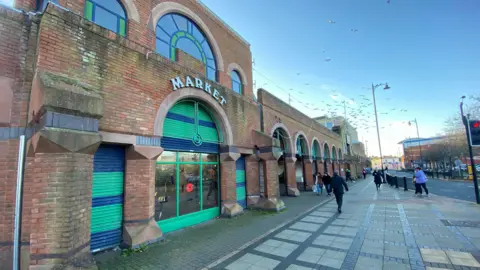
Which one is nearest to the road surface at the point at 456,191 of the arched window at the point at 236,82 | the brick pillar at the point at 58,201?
the arched window at the point at 236,82

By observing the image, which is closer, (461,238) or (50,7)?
(50,7)

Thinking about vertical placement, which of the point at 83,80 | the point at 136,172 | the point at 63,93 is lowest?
the point at 136,172

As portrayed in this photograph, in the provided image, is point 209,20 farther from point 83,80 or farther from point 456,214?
point 456,214

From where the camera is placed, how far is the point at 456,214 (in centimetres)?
775

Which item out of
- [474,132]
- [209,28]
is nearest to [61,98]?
[209,28]

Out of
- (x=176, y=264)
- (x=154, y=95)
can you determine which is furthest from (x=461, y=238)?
(x=154, y=95)

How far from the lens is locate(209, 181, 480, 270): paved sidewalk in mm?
4227

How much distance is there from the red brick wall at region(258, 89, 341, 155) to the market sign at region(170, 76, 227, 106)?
388 centimetres

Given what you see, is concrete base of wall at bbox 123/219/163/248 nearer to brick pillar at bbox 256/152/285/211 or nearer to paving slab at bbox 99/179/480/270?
paving slab at bbox 99/179/480/270

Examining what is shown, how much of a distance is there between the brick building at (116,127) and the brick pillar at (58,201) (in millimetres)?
16

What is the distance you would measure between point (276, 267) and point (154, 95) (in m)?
5.06

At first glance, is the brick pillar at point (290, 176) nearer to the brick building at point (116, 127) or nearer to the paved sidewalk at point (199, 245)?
the brick building at point (116, 127)

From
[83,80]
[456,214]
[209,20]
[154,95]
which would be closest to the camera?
[83,80]

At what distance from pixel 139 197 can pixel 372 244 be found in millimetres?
5712
